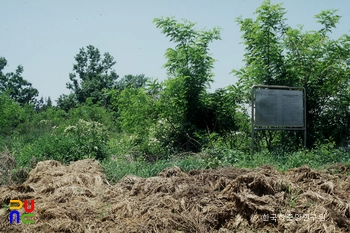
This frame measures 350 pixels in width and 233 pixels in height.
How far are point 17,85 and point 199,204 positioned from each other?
104ft

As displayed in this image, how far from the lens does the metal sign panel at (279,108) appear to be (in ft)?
35.6

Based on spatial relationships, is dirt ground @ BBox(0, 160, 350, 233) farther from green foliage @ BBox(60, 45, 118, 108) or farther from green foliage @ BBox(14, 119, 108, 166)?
green foliage @ BBox(60, 45, 118, 108)

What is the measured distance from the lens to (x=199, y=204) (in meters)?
5.61

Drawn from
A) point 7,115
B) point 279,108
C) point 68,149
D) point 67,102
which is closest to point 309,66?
point 279,108

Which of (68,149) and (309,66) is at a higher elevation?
(309,66)

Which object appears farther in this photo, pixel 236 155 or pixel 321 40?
pixel 321 40

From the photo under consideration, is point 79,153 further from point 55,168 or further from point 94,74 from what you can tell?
point 94,74

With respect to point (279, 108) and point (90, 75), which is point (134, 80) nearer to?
point (90, 75)

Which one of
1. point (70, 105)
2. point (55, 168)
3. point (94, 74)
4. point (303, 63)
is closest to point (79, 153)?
point (55, 168)

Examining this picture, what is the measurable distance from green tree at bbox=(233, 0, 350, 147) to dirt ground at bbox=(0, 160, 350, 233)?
5.17 m

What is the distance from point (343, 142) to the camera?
39.4 ft

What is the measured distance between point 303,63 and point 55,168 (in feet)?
22.9

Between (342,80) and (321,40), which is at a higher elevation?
(321,40)

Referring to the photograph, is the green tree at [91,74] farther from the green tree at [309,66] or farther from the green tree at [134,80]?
the green tree at [309,66]
